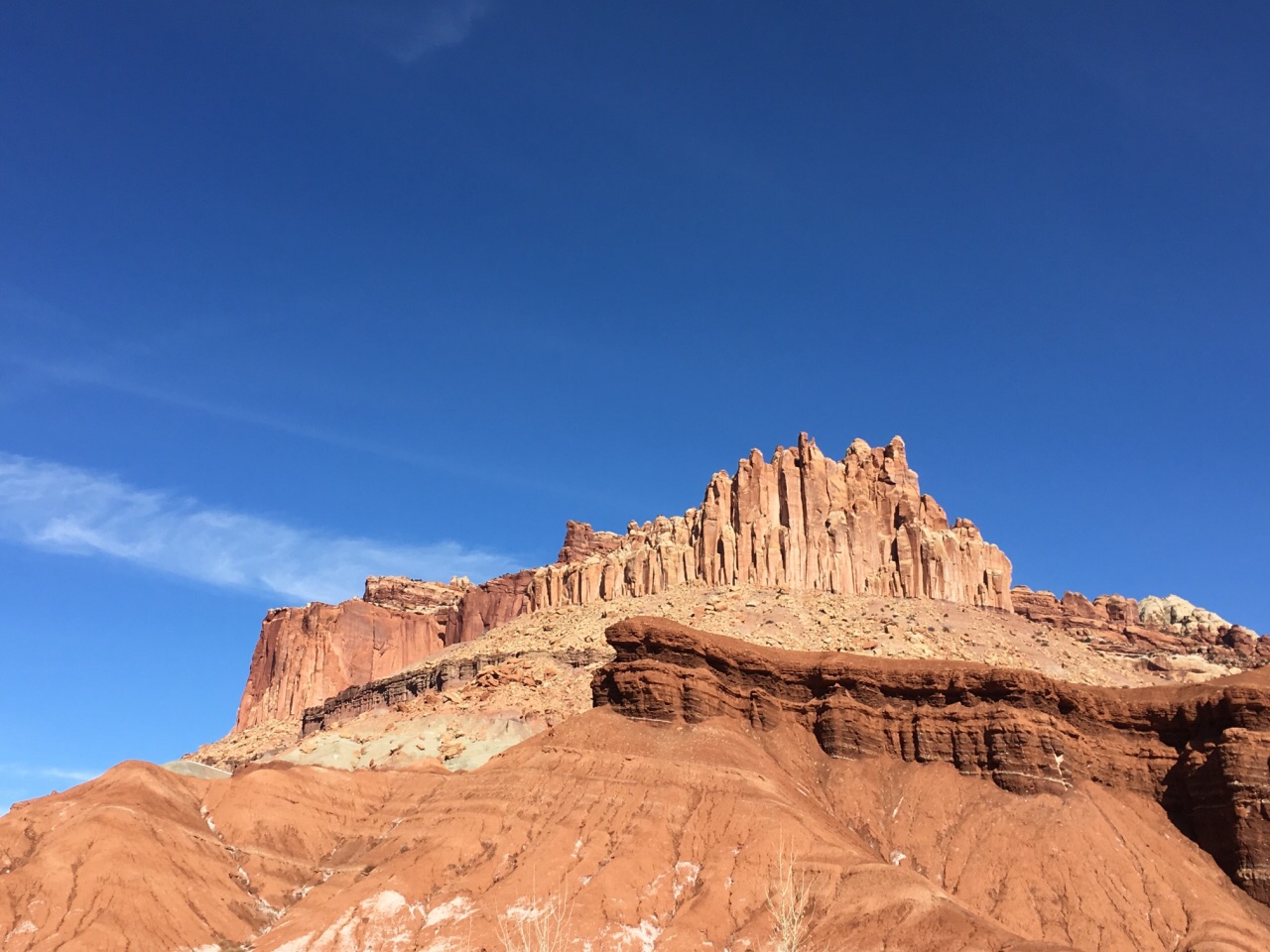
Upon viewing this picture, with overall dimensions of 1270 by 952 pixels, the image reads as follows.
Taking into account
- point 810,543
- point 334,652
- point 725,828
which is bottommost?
point 725,828

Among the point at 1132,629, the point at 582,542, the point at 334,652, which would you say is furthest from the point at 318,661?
the point at 1132,629

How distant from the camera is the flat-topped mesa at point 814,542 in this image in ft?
449

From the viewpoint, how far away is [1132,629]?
590 ft

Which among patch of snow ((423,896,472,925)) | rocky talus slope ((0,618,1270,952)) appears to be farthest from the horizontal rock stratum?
patch of snow ((423,896,472,925))

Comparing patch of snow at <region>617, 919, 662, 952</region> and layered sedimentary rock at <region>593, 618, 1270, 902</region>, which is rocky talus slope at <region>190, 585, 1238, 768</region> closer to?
layered sedimentary rock at <region>593, 618, 1270, 902</region>

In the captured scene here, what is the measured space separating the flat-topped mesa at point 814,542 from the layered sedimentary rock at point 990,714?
52425 millimetres

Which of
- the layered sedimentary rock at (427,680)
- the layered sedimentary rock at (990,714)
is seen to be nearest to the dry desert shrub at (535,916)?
the layered sedimentary rock at (990,714)

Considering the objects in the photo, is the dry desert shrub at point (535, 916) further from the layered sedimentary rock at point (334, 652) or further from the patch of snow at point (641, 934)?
the layered sedimentary rock at point (334, 652)

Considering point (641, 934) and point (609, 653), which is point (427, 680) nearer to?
point (609, 653)

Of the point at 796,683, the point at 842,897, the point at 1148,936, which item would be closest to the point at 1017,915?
the point at 1148,936

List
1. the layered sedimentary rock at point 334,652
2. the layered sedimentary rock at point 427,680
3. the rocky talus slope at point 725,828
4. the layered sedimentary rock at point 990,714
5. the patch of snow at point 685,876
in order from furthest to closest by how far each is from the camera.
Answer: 1. the layered sedimentary rock at point 334,652
2. the layered sedimentary rock at point 427,680
3. the layered sedimentary rock at point 990,714
4. the patch of snow at point 685,876
5. the rocky talus slope at point 725,828

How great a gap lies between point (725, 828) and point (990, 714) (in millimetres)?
19807

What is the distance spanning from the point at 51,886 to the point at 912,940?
39.4 m

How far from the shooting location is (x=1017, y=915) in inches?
2511
